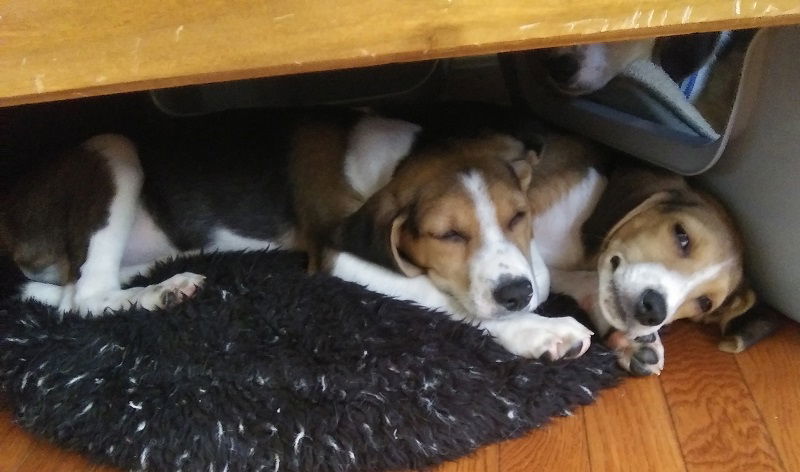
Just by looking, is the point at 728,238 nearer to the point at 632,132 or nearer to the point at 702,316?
the point at 702,316

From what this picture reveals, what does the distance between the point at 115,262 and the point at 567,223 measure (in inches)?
57.8

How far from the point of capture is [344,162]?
2564 millimetres

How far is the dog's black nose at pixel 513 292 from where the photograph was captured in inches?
80.6

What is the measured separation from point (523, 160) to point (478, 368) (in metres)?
0.73

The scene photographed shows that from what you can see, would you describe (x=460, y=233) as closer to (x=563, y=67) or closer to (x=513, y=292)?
(x=513, y=292)

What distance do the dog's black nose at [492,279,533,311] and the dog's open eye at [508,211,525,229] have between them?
20cm

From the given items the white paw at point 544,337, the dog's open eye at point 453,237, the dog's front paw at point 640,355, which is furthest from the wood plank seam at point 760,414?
the dog's open eye at point 453,237

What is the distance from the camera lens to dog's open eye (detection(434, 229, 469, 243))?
2.14m

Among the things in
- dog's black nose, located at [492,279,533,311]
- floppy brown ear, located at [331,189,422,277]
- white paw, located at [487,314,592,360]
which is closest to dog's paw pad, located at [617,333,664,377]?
white paw, located at [487,314,592,360]

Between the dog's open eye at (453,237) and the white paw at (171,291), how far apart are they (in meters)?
0.74

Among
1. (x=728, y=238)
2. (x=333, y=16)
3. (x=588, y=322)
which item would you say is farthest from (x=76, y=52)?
(x=728, y=238)

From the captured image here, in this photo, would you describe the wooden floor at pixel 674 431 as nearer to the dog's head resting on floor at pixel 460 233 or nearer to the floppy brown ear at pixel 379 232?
the dog's head resting on floor at pixel 460 233

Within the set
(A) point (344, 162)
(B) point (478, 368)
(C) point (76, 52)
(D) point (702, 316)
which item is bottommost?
(D) point (702, 316)

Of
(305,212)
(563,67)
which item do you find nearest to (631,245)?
(563,67)
